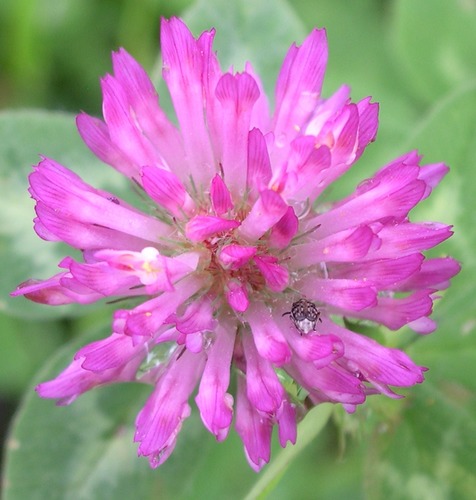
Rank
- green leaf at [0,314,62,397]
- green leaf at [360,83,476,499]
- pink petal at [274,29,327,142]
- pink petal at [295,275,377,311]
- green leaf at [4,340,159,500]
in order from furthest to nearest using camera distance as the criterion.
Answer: green leaf at [0,314,62,397]
green leaf at [4,340,159,500]
green leaf at [360,83,476,499]
pink petal at [274,29,327,142]
pink petal at [295,275,377,311]

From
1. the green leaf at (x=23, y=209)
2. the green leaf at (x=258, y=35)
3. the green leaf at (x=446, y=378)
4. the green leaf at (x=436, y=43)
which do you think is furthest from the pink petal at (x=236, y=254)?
the green leaf at (x=436, y=43)

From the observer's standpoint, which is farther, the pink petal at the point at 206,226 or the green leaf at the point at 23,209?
the green leaf at the point at 23,209

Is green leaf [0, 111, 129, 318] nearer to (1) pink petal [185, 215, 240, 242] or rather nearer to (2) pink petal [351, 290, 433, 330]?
(1) pink petal [185, 215, 240, 242]

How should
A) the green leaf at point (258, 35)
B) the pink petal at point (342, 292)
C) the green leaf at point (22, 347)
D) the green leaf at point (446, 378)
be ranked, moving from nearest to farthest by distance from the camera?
the pink petal at point (342, 292), the green leaf at point (446, 378), the green leaf at point (258, 35), the green leaf at point (22, 347)

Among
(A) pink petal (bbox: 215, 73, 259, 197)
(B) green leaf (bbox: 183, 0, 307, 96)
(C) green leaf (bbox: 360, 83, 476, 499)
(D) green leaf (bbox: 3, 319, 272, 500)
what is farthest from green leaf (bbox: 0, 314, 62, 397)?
(A) pink petal (bbox: 215, 73, 259, 197)

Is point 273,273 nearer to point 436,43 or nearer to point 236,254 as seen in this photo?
point 236,254

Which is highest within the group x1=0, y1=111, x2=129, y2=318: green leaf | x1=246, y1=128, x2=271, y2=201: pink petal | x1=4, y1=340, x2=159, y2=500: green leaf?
x1=246, y1=128, x2=271, y2=201: pink petal

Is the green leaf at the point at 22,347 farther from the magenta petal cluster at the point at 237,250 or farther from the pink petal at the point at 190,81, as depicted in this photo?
the pink petal at the point at 190,81
